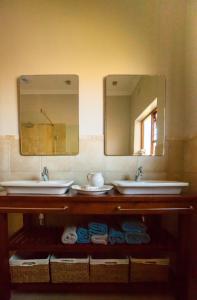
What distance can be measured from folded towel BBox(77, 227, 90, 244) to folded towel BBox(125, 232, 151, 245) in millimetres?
283

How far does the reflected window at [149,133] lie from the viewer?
5.13ft

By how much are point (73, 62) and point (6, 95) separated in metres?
0.67

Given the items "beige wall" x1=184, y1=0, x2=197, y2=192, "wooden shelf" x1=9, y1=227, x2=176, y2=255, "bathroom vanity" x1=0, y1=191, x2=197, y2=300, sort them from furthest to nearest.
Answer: "beige wall" x1=184, y1=0, x2=197, y2=192 → "wooden shelf" x1=9, y1=227, x2=176, y2=255 → "bathroom vanity" x1=0, y1=191, x2=197, y2=300

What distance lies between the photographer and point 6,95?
5.19ft

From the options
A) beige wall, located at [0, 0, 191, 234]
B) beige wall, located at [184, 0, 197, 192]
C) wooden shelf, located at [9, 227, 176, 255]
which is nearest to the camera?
wooden shelf, located at [9, 227, 176, 255]

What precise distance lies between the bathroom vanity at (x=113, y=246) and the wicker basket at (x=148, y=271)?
4 cm

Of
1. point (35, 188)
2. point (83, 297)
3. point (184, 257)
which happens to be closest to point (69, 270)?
point (83, 297)

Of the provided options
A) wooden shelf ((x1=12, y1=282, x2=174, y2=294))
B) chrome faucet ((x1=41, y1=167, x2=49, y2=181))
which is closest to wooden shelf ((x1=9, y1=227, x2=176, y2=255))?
wooden shelf ((x1=12, y1=282, x2=174, y2=294))

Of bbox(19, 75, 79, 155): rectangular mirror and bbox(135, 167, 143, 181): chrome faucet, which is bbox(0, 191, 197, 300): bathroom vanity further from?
bbox(19, 75, 79, 155): rectangular mirror

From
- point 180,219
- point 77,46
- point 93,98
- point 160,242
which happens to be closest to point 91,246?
point 160,242

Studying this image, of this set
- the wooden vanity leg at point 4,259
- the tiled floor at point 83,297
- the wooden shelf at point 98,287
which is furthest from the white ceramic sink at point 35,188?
the tiled floor at point 83,297

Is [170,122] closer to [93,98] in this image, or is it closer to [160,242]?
[93,98]

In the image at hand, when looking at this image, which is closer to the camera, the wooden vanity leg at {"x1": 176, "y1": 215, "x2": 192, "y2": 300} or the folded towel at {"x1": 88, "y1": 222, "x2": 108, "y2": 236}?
the wooden vanity leg at {"x1": 176, "y1": 215, "x2": 192, "y2": 300}

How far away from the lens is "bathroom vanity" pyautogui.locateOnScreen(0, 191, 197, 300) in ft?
3.70
